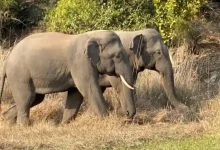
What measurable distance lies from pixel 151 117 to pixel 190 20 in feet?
24.2

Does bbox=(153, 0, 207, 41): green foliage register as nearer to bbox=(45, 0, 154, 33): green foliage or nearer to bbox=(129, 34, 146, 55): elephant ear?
bbox=(45, 0, 154, 33): green foliage

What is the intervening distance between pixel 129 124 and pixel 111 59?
136cm

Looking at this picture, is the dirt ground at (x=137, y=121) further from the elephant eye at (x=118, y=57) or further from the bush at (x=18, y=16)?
the bush at (x=18, y=16)

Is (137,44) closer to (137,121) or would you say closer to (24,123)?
(137,121)

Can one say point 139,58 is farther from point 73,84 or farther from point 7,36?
point 7,36

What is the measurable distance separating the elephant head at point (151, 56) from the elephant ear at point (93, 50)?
162 cm

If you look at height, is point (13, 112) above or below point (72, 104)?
below

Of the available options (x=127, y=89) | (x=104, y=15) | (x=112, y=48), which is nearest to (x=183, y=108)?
(x=127, y=89)

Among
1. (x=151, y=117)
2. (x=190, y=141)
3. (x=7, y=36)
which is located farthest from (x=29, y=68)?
(x=7, y=36)

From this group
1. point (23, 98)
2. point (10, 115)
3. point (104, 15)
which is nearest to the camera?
point (23, 98)

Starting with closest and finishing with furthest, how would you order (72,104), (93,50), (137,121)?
A: 1. (137,121)
2. (93,50)
3. (72,104)

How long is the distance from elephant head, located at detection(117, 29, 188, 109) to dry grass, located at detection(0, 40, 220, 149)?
54 cm

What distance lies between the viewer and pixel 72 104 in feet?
45.5

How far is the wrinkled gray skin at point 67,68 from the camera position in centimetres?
1318
